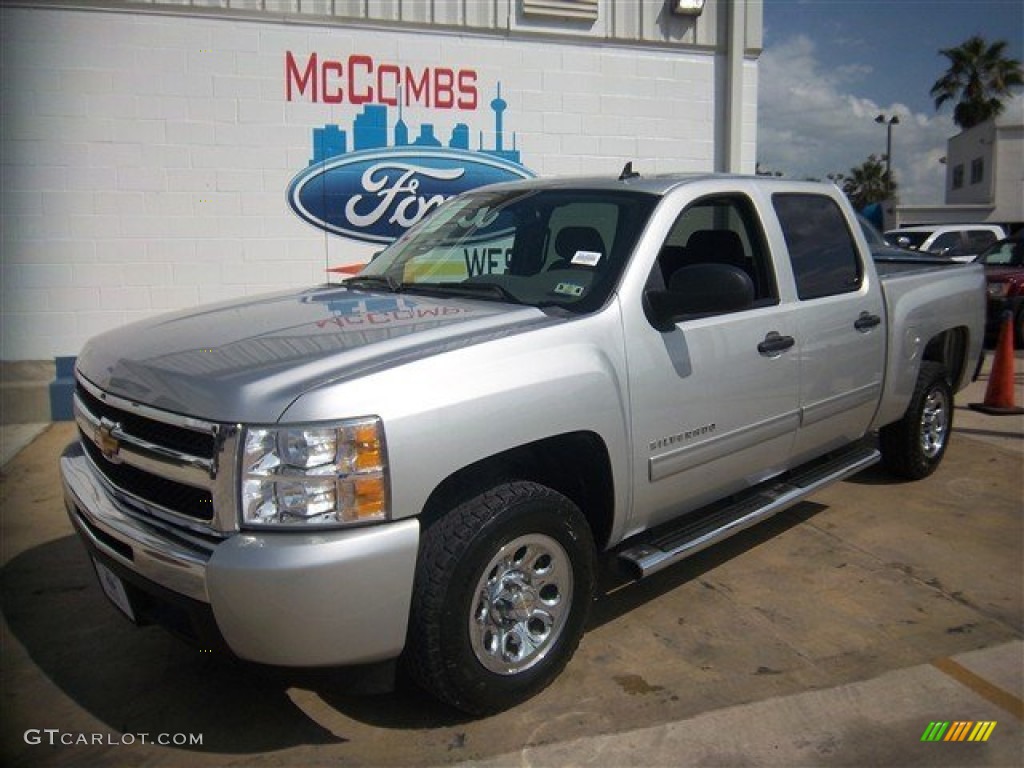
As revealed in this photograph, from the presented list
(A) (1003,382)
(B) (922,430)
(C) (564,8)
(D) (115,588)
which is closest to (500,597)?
(D) (115,588)

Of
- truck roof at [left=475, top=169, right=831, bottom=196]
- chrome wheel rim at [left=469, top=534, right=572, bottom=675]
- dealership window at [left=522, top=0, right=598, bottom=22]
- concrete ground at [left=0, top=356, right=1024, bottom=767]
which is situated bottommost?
concrete ground at [left=0, top=356, right=1024, bottom=767]

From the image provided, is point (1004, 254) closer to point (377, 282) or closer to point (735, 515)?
point (735, 515)

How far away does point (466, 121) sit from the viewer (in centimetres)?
870

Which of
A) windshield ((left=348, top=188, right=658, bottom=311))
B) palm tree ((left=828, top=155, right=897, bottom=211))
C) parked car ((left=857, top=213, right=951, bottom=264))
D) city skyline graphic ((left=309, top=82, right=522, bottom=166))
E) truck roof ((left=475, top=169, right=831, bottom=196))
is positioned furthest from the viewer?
palm tree ((left=828, top=155, right=897, bottom=211))

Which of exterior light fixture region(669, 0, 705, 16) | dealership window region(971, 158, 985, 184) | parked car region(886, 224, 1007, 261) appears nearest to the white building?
dealership window region(971, 158, 985, 184)

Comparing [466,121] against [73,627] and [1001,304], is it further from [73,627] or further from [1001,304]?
[1001,304]

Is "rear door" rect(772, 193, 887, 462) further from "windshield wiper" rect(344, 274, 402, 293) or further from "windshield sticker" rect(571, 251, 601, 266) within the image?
"windshield wiper" rect(344, 274, 402, 293)

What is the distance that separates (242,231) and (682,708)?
6.40 m

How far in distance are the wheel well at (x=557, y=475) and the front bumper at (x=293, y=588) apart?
319 millimetres

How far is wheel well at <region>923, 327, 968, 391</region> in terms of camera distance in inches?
235

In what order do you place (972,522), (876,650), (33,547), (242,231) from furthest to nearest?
(242,231) < (972,522) < (33,547) < (876,650)

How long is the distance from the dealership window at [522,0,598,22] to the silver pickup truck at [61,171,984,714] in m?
4.96

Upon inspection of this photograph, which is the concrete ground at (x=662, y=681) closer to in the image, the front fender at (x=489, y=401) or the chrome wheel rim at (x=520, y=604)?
the chrome wheel rim at (x=520, y=604)

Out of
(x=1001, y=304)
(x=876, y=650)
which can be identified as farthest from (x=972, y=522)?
(x=1001, y=304)
